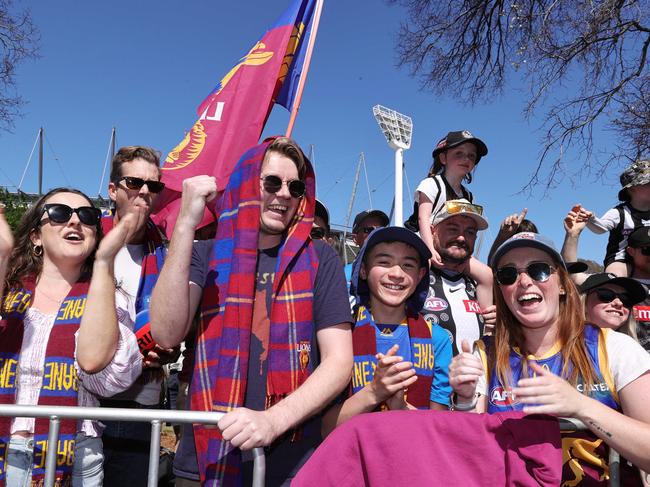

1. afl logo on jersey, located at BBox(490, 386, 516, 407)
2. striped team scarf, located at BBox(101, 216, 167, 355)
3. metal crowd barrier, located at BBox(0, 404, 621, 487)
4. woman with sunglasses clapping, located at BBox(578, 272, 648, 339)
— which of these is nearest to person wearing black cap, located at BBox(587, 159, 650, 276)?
woman with sunglasses clapping, located at BBox(578, 272, 648, 339)

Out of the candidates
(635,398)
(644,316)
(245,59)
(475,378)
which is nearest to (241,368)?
(475,378)

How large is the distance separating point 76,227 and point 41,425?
37.4 inches

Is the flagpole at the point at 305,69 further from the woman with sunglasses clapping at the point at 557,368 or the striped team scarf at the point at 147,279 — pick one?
the woman with sunglasses clapping at the point at 557,368

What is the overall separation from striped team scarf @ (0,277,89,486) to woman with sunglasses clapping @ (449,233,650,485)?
5.76 feet

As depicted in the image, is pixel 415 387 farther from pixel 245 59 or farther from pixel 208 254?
pixel 245 59

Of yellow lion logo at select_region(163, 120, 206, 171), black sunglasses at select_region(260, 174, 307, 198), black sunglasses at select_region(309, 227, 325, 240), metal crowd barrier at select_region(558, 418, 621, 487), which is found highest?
yellow lion logo at select_region(163, 120, 206, 171)

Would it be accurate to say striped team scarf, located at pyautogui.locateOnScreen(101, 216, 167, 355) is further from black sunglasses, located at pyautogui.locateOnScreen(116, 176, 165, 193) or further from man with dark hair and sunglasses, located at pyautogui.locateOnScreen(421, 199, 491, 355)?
man with dark hair and sunglasses, located at pyautogui.locateOnScreen(421, 199, 491, 355)

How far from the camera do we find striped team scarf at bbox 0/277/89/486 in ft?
7.43

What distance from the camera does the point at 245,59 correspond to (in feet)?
17.9

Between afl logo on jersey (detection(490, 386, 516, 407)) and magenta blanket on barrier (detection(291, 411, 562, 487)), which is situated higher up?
afl logo on jersey (detection(490, 386, 516, 407))

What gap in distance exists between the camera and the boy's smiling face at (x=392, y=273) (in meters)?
2.80

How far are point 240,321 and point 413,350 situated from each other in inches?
40.7

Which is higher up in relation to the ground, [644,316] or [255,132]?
[255,132]

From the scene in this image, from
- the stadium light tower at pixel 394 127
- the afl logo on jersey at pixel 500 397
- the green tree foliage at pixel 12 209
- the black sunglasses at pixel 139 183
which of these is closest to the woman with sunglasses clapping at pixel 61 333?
the black sunglasses at pixel 139 183
